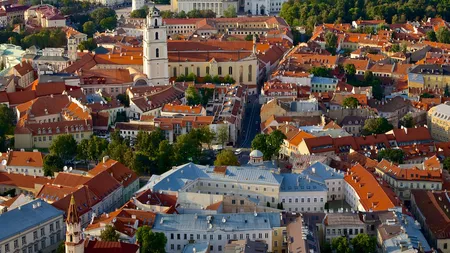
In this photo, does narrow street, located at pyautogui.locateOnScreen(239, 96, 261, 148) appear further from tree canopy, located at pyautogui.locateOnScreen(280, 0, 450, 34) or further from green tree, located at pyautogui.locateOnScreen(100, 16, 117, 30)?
tree canopy, located at pyautogui.locateOnScreen(280, 0, 450, 34)

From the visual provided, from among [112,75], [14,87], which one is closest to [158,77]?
[112,75]

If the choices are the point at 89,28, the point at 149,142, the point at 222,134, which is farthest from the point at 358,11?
the point at 149,142

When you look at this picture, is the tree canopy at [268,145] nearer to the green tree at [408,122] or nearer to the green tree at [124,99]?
the green tree at [408,122]

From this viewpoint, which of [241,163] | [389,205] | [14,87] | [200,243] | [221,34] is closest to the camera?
[200,243]

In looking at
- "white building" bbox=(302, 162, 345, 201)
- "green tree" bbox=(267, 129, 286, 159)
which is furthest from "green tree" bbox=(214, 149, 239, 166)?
"white building" bbox=(302, 162, 345, 201)

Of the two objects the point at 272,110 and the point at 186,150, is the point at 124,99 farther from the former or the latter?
the point at 186,150

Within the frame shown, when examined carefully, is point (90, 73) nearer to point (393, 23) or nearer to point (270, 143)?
point (270, 143)
